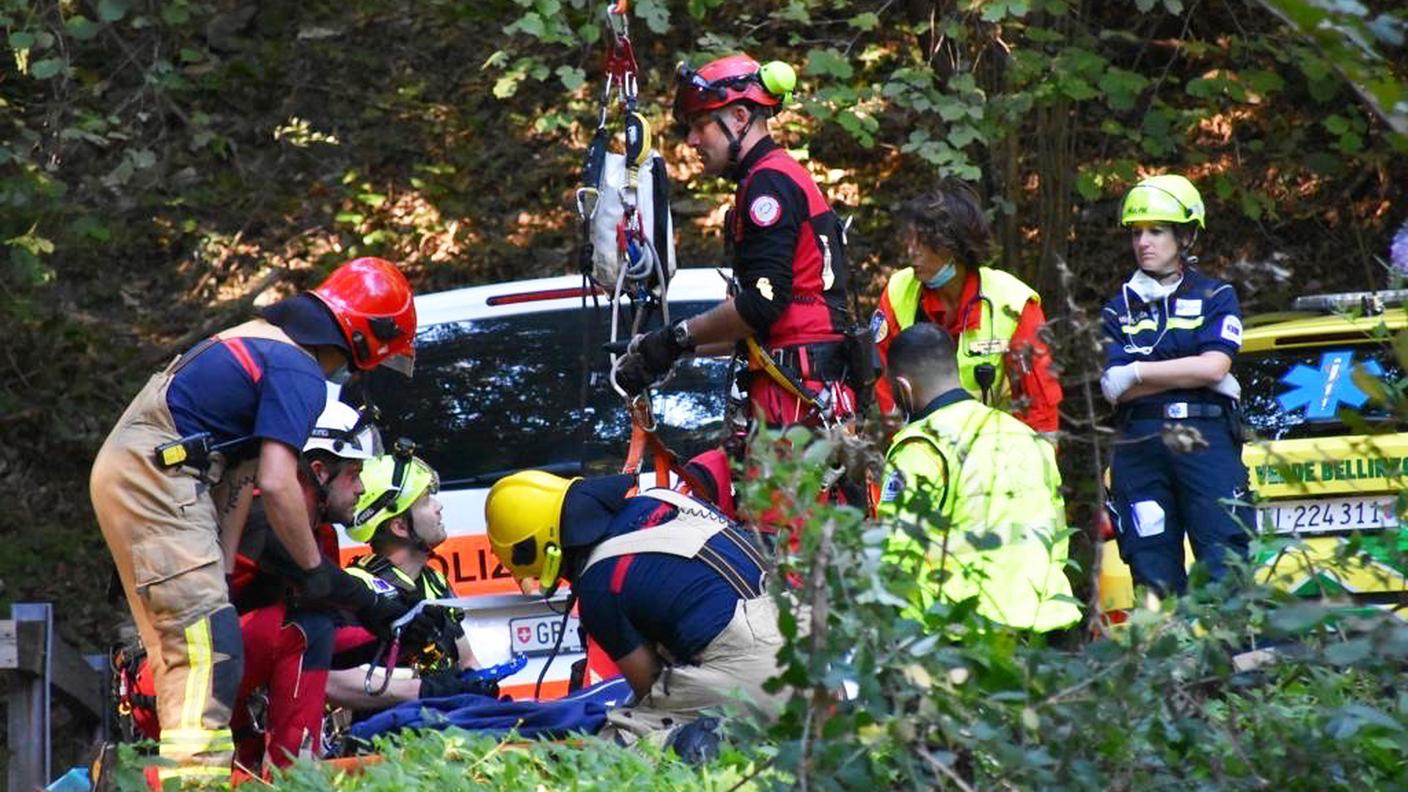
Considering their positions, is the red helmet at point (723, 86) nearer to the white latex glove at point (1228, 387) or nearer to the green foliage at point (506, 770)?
the white latex glove at point (1228, 387)

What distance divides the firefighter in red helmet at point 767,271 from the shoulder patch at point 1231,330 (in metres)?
1.34

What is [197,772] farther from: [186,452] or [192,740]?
[186,452]

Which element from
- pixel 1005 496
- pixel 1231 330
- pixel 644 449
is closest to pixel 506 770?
pixel 1005 496

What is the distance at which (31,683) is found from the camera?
787 cm

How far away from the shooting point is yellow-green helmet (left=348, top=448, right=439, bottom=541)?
717cm

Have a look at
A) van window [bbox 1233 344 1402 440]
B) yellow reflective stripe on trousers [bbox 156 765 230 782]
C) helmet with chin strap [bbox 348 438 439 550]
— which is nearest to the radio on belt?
yellow reflective stripe on trousers [bbox 156 765 230 782]

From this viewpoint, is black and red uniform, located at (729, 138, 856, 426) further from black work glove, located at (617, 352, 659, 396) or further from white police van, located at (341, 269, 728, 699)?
white police van, located at (341, 269, 728, 699)

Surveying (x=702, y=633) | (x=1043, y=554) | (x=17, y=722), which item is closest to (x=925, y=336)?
(x=1043, y=554)

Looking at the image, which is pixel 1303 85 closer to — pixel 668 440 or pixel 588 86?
pixel 588 86

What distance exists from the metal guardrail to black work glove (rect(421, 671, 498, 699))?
1573 mm

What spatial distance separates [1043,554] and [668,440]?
2514 millimetres

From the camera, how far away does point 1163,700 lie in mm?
3506

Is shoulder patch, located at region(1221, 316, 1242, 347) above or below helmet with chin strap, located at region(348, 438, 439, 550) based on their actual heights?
above

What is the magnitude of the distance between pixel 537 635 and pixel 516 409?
96cm
